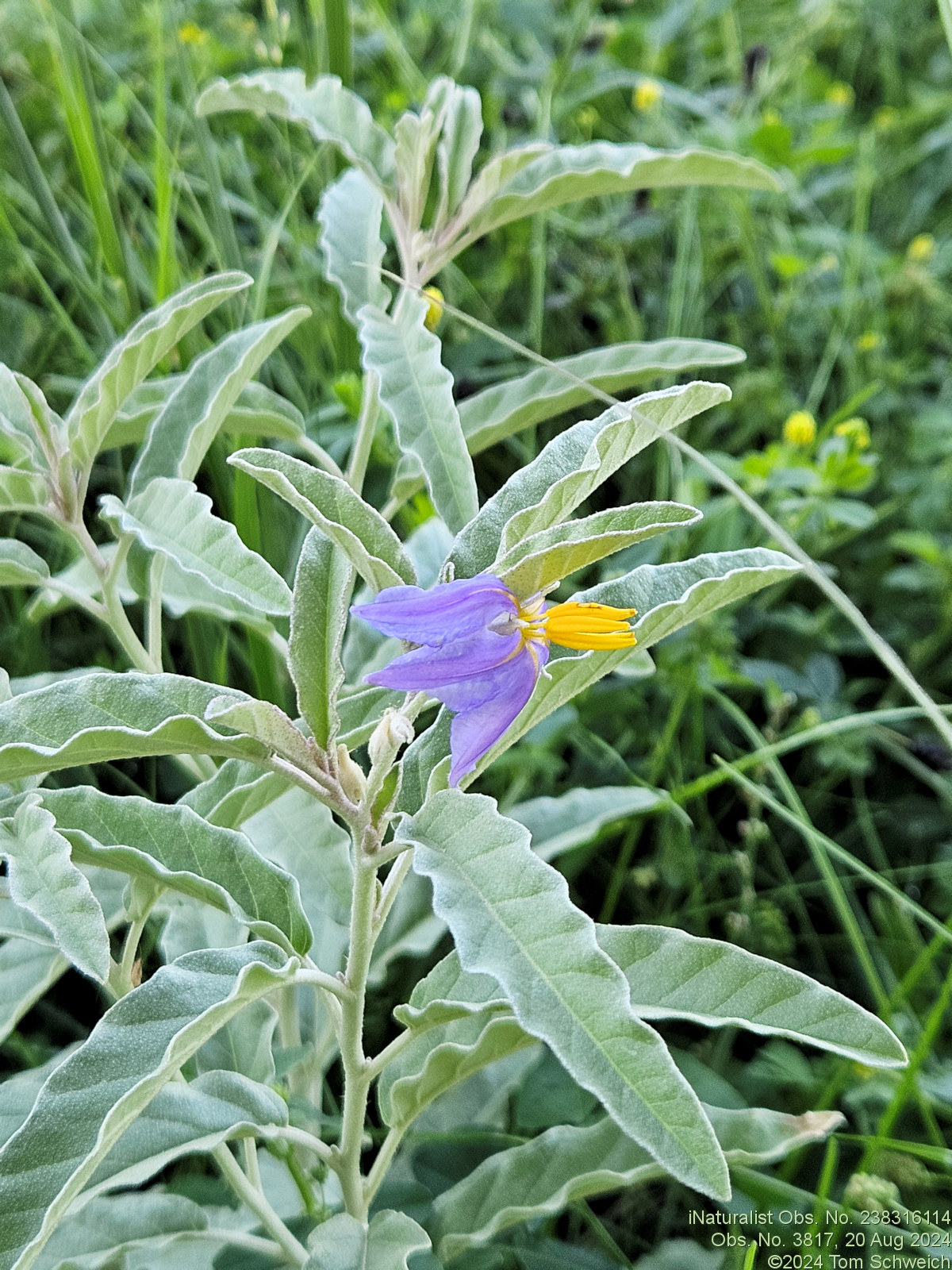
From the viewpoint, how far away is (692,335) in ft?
6.23

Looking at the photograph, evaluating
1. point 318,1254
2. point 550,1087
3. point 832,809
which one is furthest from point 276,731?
point 832,809

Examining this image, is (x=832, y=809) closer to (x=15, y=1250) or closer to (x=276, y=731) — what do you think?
(x=276, y=731)

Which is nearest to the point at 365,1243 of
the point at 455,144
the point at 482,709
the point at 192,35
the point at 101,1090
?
the point at 101,1090

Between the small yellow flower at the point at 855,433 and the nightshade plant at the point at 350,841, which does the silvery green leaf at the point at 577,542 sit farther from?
the small yellow flower at the point at 855,433

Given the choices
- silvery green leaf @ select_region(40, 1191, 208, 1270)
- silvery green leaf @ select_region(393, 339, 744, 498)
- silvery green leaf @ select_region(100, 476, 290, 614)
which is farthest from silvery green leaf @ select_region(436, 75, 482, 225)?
silvery green leaf @ select_region(40, 1191, 208, 1270)

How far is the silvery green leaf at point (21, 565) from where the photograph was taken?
927mm

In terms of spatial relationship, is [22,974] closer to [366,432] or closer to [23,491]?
[23,491]

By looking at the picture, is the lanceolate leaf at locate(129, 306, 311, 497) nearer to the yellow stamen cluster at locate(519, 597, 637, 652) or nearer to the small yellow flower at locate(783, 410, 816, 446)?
the yellow stamen cluster at locate(519, 597, 637, 652)

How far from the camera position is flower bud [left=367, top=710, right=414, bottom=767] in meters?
0.67

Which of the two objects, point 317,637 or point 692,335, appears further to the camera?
point 692,335

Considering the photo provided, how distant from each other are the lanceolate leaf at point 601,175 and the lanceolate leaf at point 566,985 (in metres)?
0.72

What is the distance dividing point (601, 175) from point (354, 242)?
26 centimetres

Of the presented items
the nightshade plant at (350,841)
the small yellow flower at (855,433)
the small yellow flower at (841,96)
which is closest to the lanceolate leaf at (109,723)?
the nightshade plant at (350,841)

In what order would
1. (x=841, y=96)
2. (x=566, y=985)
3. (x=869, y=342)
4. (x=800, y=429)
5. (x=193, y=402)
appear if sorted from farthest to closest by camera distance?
(x=841, y=96) < (x=869, y=342) < (x=800, y=429) < (x=193, y=402) < (x=566, y=985)
